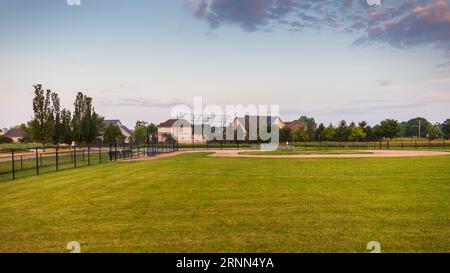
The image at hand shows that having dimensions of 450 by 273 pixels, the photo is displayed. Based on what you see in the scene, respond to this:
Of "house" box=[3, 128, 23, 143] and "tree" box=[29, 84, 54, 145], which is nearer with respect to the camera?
"tree" box=[29, 84, 54, 145]

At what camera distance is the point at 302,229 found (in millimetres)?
6352

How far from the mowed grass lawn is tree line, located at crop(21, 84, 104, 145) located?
1099 inches

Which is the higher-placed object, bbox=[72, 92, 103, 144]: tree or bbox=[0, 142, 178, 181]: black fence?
bbox=[72, 92, 103, 144]: tree

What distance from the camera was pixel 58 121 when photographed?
41.5 m

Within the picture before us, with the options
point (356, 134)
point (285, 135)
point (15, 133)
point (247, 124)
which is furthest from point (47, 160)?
point (15, 133)

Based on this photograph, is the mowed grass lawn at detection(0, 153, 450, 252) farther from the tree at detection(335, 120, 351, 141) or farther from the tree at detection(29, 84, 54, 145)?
the tree at detection(335, 120, 351, 141)

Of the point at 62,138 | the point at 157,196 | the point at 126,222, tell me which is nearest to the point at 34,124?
the point at 62,138

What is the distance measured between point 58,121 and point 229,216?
38.9 meters

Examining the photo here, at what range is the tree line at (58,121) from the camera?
3784cm

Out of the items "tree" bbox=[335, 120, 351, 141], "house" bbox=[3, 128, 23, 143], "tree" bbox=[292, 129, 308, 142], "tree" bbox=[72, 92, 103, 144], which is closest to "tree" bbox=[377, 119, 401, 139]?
"tree" bbox=[335, 120, 351, 141]

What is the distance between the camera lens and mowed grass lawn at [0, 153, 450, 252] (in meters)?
5.53
